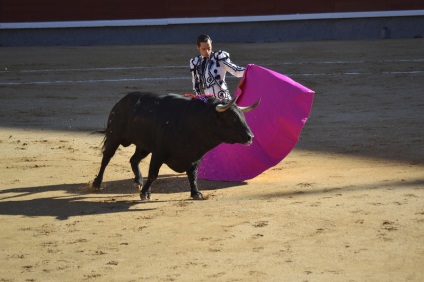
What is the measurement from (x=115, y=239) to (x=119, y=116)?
3.89 ft

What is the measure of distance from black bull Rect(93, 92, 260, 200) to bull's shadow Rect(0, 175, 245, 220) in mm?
213

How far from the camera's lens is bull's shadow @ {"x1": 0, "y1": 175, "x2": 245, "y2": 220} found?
5.29m

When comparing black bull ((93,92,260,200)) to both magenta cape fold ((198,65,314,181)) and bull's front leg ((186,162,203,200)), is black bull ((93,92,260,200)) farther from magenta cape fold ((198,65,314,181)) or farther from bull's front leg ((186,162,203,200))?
magenta cape fold ((198,65,314,181))

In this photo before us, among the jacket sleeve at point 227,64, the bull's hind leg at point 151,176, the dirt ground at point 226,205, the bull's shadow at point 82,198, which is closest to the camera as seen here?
the dirt ground at point 226,205

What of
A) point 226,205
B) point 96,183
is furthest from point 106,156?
point 226,205

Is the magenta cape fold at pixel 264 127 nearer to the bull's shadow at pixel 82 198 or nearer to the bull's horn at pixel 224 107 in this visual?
the bull's shadow at pixel 82 198

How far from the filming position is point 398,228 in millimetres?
4703

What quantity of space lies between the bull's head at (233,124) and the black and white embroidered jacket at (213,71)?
31.1 inches

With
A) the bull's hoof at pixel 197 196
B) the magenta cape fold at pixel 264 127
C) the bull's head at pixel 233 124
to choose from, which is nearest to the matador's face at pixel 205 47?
the magenta cape fold at pixel 264 127

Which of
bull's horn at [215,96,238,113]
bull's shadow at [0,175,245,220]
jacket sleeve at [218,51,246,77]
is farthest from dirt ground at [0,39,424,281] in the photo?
jacket sleeve at [218,51,246,77]

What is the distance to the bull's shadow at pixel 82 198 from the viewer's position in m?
5.29

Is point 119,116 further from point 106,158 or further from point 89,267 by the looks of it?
point 89,267

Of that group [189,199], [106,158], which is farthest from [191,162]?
[106,158]

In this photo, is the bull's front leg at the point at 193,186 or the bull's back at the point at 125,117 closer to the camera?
the bull's front leg at the point at 193,186
